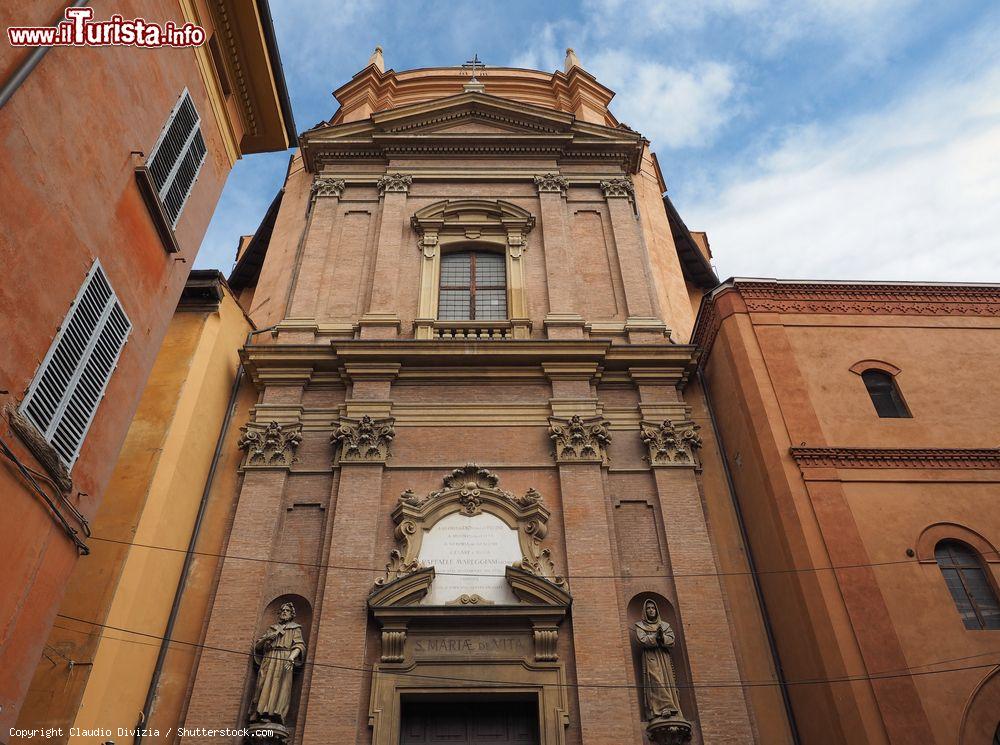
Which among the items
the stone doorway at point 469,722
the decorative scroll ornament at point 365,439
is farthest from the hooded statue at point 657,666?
the decorative scroll ornament at point 365,439

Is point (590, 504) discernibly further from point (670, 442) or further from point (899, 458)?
point (899, 458)

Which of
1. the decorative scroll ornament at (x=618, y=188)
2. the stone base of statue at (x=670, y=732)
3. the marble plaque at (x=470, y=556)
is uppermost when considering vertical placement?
the decorative scroll ornament at (x=618, y=188)

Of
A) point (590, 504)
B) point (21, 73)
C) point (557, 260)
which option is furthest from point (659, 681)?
point (21, 73)

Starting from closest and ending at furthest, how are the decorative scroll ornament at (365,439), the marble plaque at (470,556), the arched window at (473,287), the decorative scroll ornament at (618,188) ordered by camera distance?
the marble plaque at (470,556) < the decorative scroll ornament at (365,439) < the arched window at (473,287) < the decorative scroll ornament at (618,188)

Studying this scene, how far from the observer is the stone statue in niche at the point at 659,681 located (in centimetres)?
1022

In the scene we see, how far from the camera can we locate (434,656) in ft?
35.9

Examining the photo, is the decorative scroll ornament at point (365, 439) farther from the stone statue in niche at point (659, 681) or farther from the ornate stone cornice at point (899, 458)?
the ornate stone cornice at point (899, 458)

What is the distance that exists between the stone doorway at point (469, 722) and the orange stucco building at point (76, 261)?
16.4ft

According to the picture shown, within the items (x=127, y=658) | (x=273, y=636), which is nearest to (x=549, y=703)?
(x=273, y=636)

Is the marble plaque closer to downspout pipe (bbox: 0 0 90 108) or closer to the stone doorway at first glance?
Result: the stone doorway

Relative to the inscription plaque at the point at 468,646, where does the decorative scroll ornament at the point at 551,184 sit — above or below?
above

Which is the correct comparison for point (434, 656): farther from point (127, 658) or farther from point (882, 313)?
point (882, 313)

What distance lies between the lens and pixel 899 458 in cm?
1140

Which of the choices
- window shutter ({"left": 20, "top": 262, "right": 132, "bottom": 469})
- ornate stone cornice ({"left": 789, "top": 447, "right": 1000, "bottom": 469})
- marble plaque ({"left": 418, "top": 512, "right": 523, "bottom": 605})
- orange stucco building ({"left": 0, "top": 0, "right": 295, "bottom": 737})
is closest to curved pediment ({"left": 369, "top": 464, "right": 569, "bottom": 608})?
marble plaque ({"left": 418, "top": 512, "right": 523, "bottom": 605})
